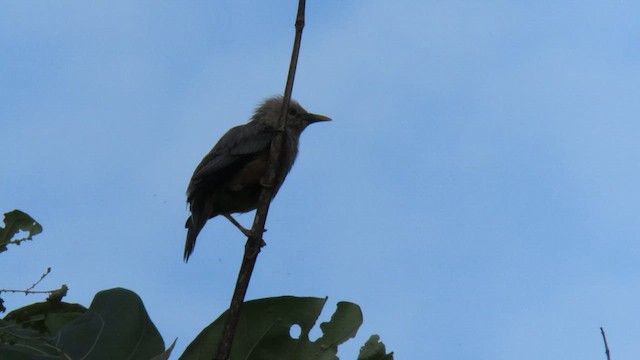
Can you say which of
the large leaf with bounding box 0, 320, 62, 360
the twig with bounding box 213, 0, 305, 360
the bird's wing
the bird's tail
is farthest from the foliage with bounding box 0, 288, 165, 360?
the bird's wing

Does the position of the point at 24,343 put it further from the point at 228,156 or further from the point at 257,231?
the point at 228,156

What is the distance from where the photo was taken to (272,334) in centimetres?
285

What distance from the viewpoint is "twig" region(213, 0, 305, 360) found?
99.0 inches

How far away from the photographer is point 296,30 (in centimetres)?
315

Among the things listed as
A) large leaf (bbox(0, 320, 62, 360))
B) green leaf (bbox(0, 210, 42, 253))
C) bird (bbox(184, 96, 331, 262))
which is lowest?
large leaf (bbox(0, 320, 62, 360))

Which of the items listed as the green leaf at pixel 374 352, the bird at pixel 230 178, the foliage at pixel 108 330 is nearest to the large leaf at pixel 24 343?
the foliage at pixel 108 330

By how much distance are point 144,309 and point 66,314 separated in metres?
0.25

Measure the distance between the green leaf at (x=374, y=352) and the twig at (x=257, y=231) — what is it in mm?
452

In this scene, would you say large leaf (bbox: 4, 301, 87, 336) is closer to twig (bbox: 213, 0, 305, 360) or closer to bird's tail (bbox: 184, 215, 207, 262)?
twig (bbox: 213, 0, 305, 360)

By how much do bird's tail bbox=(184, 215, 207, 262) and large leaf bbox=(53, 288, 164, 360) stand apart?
3.38 meters

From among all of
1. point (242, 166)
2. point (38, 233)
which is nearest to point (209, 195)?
point (242, 166)

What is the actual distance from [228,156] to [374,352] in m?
3.72

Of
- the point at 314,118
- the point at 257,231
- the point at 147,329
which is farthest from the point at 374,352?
the point at 314,118

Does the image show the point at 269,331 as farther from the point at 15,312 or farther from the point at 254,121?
the point at 254,121
